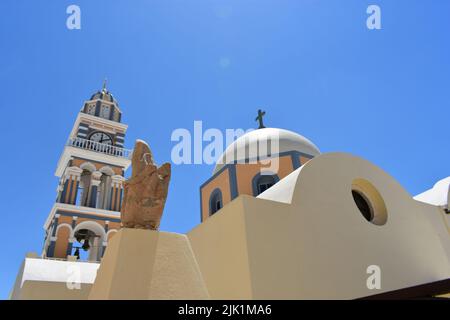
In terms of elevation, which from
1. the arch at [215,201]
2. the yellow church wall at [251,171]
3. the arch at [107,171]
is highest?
the arch at [107,171]

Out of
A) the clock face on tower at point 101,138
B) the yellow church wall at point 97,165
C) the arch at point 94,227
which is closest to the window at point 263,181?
the arch at point 94,227

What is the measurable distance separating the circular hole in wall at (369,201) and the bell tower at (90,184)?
953 centimetres

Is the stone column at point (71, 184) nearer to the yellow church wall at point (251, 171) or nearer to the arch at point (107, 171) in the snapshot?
the arch at point (107, 171)

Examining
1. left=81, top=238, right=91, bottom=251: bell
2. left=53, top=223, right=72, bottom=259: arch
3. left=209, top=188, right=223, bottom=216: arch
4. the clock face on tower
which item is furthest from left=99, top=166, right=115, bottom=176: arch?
left=209, top=188, right=223, bottom=216: arch

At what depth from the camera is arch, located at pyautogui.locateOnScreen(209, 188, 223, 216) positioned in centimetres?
1101

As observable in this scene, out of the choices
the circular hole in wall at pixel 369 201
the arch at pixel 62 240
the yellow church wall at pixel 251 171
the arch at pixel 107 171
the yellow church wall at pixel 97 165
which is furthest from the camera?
the arch at pixel 107 171

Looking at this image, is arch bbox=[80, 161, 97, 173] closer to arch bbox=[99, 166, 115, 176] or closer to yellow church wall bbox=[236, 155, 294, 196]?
arch bbox=[99, 166, 115, 176]

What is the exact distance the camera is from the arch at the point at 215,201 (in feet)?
36.1

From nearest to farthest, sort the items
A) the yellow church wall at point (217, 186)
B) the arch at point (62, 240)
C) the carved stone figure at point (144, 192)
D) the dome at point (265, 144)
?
the carved stone figure at point (144, 192) < the yellow church wall at point (217, 186) < the dome at point (265, 144) < the arch at point (62, 240)

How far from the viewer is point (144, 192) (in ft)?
15.5

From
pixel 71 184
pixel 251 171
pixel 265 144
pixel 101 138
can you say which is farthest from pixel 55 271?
pixel 101 138

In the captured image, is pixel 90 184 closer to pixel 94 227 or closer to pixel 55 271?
pixel 94 227
